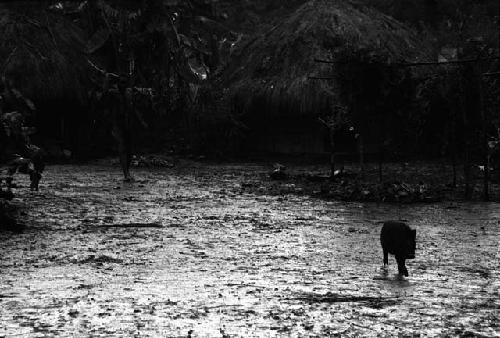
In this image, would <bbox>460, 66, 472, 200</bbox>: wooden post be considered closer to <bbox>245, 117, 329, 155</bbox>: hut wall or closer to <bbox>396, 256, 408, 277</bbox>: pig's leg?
<bbox>396, 256, 408, 277</bbox>: pig's leg

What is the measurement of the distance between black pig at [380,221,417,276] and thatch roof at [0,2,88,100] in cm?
1853

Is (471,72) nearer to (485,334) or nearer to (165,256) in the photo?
(165,256)

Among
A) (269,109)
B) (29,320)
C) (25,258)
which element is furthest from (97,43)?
(29,320)

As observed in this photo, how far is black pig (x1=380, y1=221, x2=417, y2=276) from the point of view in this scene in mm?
6992

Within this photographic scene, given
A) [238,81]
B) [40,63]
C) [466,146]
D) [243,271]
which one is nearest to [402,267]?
[243,271]

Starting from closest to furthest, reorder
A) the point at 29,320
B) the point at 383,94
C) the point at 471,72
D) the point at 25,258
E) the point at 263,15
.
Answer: the point at 29,320
the point at 25,258
the point at 471,72
the point at 383,94
the point at 263,15

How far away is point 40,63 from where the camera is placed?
24.6m

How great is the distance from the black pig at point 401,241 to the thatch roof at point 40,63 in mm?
18532

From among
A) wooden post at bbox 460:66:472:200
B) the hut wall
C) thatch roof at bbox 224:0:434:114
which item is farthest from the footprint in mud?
the hut wall

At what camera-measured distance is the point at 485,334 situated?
5.17 m

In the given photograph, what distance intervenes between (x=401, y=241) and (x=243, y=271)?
1559 millimetres

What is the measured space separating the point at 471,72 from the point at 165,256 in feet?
27.1

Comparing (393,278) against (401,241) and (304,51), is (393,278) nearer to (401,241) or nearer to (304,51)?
(401,241)

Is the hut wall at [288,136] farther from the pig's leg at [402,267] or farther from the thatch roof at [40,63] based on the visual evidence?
the pig's leg at [402,267]
